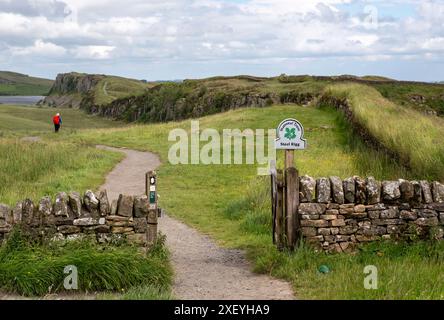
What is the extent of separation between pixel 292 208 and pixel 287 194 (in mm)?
266

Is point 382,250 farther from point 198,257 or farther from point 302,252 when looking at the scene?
point 198,257

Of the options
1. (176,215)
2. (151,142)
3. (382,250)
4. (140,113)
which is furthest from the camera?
(140,113)

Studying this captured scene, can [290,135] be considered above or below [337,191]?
above

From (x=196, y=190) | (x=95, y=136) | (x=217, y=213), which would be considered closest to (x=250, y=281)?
(x=217, y=213)

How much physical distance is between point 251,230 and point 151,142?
2011 centimetres

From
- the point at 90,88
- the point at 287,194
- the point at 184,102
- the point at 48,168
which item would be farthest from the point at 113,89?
the point at 287,194

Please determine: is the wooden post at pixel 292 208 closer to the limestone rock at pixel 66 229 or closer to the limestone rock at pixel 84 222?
the limestone rock at pixel 84 222

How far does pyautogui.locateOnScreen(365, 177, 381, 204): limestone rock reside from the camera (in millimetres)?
10328

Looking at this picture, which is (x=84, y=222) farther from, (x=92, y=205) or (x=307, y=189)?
(x=307, y=189)

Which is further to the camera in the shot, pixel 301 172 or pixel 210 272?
pixel 301 172

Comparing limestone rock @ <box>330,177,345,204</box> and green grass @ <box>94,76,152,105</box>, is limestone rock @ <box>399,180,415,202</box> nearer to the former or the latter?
limestone rock @ <box>330,177,345,204</box>

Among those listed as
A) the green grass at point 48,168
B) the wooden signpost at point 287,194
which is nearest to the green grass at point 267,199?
the wooden signpost at point 287,194

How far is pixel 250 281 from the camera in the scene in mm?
9508

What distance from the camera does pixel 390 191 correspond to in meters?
10.4
